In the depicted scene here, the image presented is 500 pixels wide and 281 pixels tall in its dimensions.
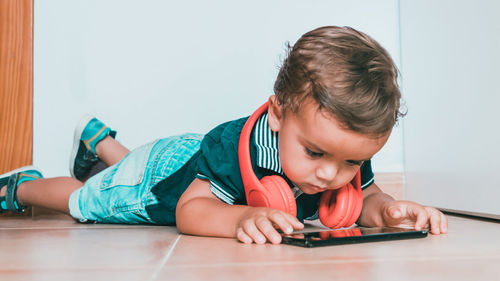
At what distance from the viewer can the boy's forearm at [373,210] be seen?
0.96m

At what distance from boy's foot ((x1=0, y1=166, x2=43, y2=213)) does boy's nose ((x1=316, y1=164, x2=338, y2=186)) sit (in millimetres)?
876

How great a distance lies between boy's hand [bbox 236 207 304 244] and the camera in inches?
28.9

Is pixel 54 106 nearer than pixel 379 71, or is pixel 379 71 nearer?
pixel 379 71

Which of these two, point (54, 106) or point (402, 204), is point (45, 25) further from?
point (402, 204)

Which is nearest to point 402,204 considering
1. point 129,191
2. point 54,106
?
point 129,191

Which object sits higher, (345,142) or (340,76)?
(340,76)

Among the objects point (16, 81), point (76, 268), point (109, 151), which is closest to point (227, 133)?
point (76, 268)

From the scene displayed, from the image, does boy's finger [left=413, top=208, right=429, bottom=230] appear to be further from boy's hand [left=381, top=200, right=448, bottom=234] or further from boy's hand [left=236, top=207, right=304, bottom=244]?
boy's hand [left=236, top=207, right=304, bottom=244]

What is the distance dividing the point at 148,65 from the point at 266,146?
75 centimetres

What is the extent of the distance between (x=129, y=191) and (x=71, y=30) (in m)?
0.63

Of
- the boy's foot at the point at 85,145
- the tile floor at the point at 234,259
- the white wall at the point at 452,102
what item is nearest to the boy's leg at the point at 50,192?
the boy's foot at the point at 85,145

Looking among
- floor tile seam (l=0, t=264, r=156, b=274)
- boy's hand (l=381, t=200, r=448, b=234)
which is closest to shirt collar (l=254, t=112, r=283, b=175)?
boy's hand (l=381, t=200, r=448, b=234)

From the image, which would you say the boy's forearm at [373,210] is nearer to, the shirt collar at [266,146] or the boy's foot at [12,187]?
the shirt collar at [266,146]

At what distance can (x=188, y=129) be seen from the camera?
1.51 metres
